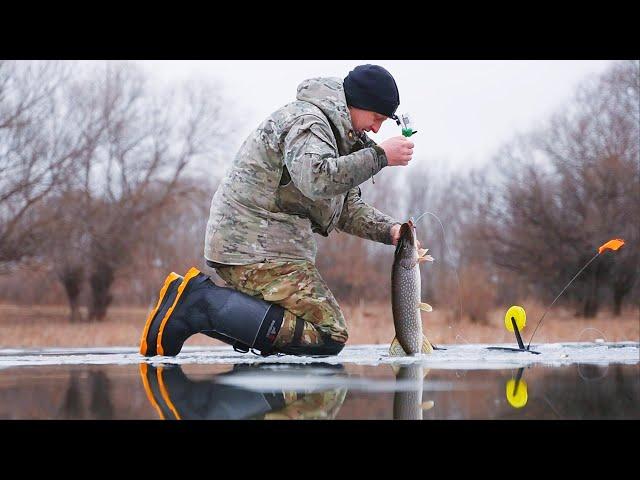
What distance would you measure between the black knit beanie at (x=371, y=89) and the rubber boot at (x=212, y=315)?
84 centimetres

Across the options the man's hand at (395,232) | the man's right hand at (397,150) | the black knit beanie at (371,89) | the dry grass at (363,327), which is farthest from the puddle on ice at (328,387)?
the dry grass at (363,327)

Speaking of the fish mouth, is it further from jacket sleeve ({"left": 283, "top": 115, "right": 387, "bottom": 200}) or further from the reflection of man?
the reflection of man

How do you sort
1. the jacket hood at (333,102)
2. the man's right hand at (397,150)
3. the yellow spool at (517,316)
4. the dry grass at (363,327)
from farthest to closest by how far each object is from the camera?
the dry grass at (363,327) < the yellow spool at (517,316) < the jacket hood at (333,102) < the man's right hand at (397,150)

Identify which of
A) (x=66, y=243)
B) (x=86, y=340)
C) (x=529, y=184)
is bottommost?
(x=86, y=340)

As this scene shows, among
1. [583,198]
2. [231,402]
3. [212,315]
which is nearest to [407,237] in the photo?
[212,315]

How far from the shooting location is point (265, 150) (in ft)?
9.74

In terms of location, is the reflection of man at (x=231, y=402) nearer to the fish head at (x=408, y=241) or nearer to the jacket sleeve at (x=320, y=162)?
the jacket sleeve at (x=320, y=162)

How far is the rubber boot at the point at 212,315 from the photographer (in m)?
2.83

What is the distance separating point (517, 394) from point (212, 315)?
4.10ft

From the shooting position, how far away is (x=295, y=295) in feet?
9.55

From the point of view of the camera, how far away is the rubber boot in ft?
9.29

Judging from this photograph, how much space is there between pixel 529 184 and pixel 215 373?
21.6m

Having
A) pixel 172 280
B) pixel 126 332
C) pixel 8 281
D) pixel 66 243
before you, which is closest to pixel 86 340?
pixel 126 332
